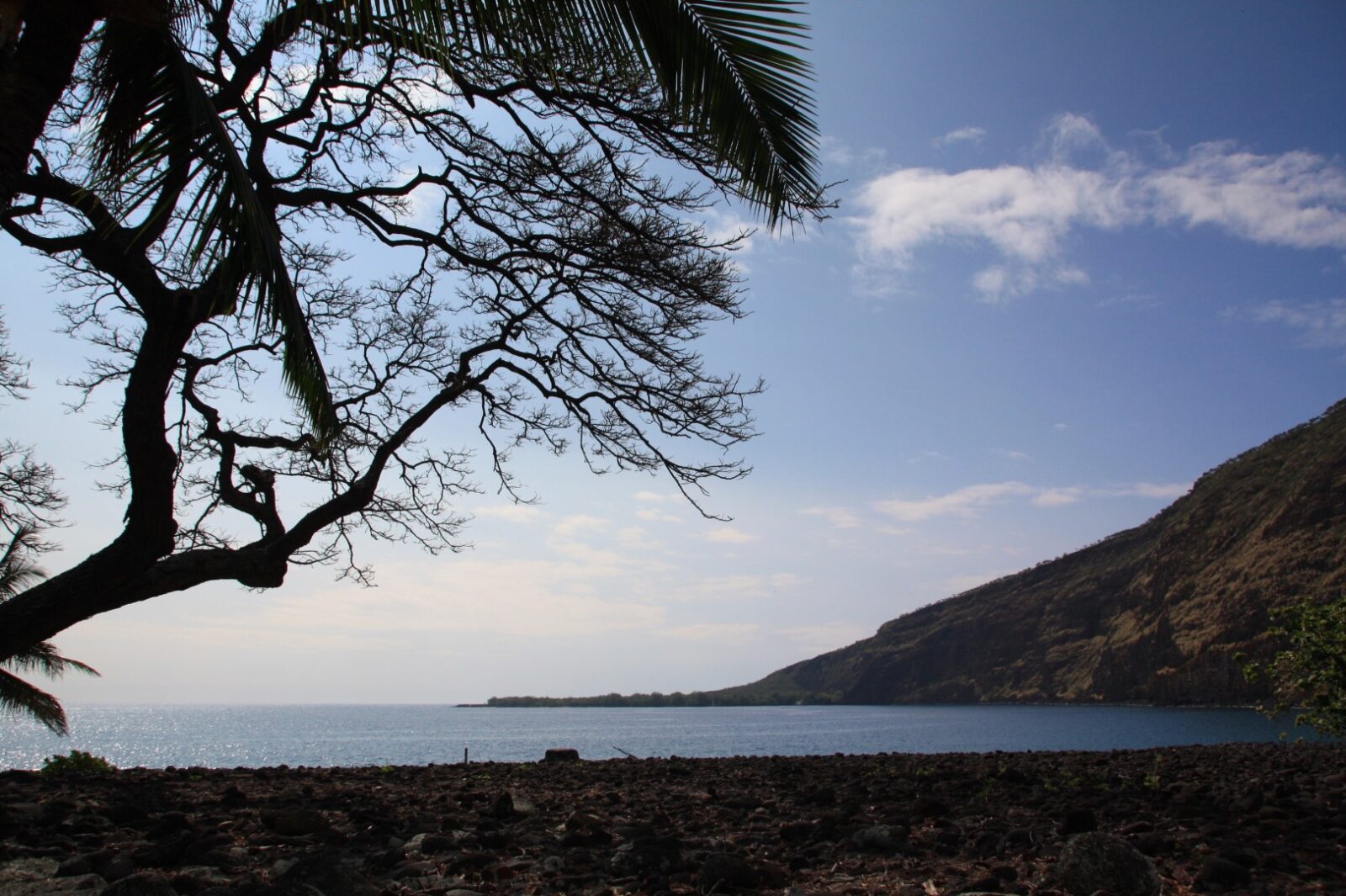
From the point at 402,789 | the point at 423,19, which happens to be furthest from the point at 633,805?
the point at 423,19

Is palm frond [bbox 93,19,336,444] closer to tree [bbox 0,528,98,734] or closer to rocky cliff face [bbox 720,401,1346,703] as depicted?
tree [bbox 0,528,98,734]

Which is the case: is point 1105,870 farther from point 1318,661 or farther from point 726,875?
point 1318,661

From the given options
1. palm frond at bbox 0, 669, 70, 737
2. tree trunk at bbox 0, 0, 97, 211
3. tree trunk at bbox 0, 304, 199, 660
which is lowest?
palm frond at bbox 0, 669, 70, 737

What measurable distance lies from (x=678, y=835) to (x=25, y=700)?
18.5 metres

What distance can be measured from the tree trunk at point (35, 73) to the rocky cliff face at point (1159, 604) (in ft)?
270

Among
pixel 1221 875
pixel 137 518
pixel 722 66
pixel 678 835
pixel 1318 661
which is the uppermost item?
pixel 722 66

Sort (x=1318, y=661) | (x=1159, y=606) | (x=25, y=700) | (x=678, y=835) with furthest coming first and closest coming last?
1. (x=1159, y=606)
2. (x=25, y=700)
3. (x=1318, y=661)
4. (x=678, y=835)

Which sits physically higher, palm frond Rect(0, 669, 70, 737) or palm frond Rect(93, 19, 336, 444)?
palm frond Rect(93, 19, 336, 444)

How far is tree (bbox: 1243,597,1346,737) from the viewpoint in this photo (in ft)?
38.9

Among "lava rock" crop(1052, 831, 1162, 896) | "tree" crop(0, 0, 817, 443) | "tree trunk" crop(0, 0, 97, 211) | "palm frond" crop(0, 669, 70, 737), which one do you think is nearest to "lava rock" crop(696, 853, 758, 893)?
"lava rock" crop(1052, 831, 1162, 896)

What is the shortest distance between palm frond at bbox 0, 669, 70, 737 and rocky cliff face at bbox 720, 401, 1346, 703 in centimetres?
7991

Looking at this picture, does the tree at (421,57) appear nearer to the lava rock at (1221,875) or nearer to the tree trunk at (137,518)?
the tree trunk at (137,518)

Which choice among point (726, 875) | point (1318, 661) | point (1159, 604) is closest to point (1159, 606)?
point (1159, 604)

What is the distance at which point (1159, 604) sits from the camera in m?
96.8
